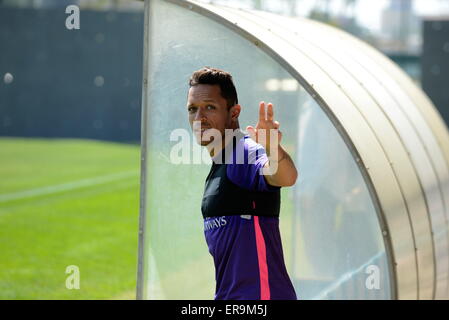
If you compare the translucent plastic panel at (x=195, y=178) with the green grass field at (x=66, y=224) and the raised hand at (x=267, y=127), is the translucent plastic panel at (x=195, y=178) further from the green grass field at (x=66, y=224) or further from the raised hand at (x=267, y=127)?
the green grass field at (x=66, y=224)

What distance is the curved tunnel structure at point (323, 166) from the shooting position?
470 cm

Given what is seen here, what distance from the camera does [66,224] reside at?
12.2 m

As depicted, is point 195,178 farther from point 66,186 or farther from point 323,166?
point 66,186

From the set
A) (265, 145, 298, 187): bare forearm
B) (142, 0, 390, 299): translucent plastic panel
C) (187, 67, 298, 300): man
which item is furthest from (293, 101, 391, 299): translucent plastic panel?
(265, 145, 298, 187): bare forearm

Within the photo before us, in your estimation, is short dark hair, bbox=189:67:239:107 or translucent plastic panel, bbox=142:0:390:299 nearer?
short dark hair, bbox=189:67:239:107

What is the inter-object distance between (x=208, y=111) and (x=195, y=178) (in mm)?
1531

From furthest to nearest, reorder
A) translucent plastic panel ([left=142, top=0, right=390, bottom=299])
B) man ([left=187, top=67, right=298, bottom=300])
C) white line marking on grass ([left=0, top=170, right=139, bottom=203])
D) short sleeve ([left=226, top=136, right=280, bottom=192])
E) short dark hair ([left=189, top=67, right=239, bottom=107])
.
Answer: white line marking on grass ([left=0, top=170, right=139, bottom=203]) → translucent plastic panel ([left=142, top=0, right=390, bottom=299]) → short dark hair ([left=189, top=67, right=239, bottom=107]) → man ([left=187, top=67, right=298, bottom=300]) → short sleeve ([left=226, top=136, right=280, bottom=192])

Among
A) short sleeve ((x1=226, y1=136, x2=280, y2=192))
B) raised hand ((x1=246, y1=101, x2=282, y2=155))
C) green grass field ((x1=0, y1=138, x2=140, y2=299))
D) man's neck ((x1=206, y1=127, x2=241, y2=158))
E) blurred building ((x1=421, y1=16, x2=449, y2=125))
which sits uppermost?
blurred building ((x1=421, y1=16, x2=449, y2=125))

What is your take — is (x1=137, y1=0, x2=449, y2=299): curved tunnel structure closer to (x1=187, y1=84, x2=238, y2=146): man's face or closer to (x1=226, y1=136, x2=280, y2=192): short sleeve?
(x1=187, y1=84, x2=238, y2=146): man's face

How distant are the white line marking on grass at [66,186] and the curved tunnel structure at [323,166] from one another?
9.46 m

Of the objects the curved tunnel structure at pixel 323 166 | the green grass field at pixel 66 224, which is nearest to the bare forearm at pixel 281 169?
the curved tunnel structure at pixel 323 166

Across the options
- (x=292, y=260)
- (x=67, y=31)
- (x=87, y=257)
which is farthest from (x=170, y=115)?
(x=67, y=31)

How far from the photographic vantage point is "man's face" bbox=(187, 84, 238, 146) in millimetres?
3686
